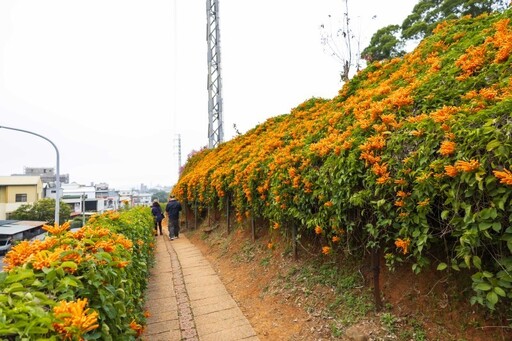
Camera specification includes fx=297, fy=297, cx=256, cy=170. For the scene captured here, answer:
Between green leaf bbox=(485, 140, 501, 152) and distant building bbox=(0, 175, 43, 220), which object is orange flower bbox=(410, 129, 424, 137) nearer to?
green leaf bbox=(485, 140, 501, 152)

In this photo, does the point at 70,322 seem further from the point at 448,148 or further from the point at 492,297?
the point at 448,148

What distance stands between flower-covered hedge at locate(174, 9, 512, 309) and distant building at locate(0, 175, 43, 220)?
148ft

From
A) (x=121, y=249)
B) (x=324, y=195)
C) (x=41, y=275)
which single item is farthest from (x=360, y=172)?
(x=41, y=275)

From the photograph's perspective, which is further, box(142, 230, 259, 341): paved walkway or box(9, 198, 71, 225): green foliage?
box(9, 198, 71, 225): green foliage

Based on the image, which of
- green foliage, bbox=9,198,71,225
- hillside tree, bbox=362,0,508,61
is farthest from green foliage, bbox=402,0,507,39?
green foliage, bbox=9,198,71,225

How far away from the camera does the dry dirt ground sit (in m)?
2.52

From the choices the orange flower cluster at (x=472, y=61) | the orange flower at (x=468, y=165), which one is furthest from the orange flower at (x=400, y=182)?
the orange flower cluster at (x=472, y=61)

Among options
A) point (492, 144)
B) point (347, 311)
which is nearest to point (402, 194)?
point (492, 144)

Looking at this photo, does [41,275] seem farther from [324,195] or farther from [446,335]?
[446,335]

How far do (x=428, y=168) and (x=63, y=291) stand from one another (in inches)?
101

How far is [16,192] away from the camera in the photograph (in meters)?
→ 39.0

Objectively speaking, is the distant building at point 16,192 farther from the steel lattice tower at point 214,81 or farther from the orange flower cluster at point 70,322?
the orange flower cluster at point 70,322

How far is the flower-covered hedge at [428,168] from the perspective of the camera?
1.95 meters

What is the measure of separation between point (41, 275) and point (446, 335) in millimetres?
3029
